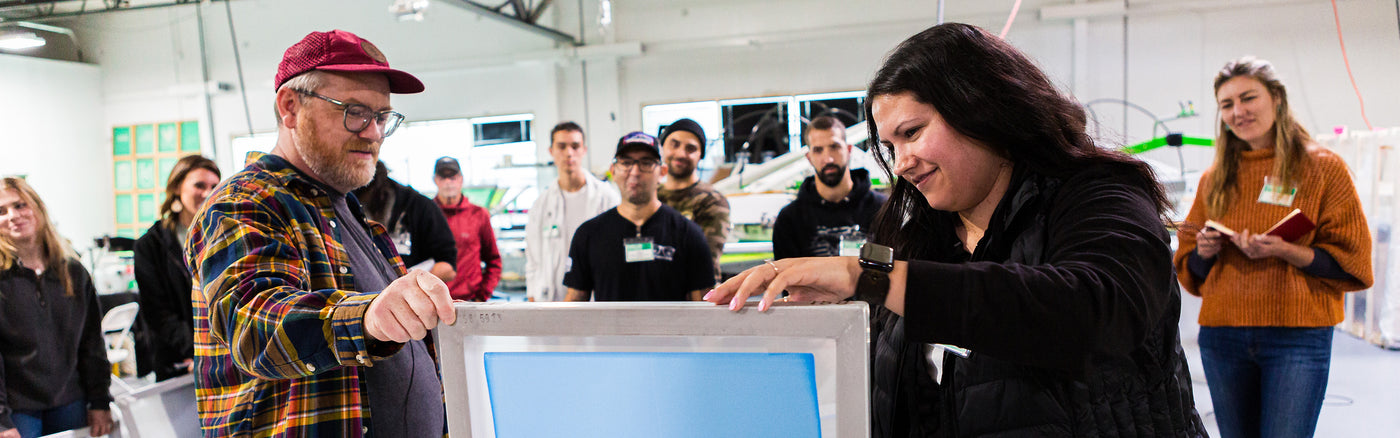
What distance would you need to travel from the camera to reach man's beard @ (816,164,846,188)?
3029mm

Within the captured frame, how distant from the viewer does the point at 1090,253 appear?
771mm

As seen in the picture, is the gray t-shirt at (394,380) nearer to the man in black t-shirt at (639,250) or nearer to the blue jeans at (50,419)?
the man in black t-shirt at (639,250)

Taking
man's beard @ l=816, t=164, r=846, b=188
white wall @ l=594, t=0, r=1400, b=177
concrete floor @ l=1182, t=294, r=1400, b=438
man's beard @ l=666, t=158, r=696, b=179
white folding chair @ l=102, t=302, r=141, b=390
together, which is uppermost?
white wall @ l=594, t=0, r=1400, b=177

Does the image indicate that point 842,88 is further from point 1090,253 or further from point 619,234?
point 1090,253

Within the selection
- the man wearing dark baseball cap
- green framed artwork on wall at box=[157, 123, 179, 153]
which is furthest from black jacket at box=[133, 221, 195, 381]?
green framed artwork on wall at box=[157, 123, 179, 153]

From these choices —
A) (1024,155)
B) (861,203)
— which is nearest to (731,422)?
(1024,155)

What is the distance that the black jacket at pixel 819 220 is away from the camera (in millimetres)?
3023

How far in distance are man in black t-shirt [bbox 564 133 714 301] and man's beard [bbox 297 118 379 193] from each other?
139 centimetres

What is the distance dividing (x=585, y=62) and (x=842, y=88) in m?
2.94

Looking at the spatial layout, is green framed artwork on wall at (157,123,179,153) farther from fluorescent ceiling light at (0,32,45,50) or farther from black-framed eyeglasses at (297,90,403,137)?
black-framed eyeglasses at (297,90,403,137)

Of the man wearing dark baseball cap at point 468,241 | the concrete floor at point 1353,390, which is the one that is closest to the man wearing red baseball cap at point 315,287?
the man wearing dark baseball cap at point 468,241

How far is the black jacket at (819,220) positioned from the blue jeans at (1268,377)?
4.02 feet

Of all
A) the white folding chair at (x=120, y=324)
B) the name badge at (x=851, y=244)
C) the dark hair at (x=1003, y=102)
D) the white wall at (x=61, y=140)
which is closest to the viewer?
the dark hair at (x=1003, y=102)

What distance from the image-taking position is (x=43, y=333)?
239 cm
